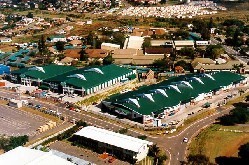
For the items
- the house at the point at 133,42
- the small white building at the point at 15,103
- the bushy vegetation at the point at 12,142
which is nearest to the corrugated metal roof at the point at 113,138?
the bushy vegetation at the point at 12,142

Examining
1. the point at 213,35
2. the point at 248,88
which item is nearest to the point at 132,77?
the point at 248,88

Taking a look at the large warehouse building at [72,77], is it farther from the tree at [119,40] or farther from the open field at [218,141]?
the tree at [119,40]

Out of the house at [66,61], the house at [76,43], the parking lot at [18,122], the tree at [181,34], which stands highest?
the tree at [181,34]

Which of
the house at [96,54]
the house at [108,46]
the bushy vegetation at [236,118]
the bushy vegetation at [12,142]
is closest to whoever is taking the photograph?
the bushy vegetation at [12,142]

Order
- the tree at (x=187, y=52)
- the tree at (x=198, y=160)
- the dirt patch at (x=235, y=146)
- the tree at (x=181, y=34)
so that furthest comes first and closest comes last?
the tree at (x=181, y=34)
the tree at (x=187, y=52)
the dirt patch at (x=235, y=146)
the tree at (x=198, y=160)

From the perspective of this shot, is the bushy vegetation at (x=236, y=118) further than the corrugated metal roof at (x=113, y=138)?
Yes

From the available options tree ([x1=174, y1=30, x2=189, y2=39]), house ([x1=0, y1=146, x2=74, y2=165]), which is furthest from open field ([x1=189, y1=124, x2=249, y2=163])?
tree ([x1=174, y1=30, x2=189, y2=39])

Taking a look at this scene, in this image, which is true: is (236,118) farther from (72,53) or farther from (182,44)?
(72,53)
